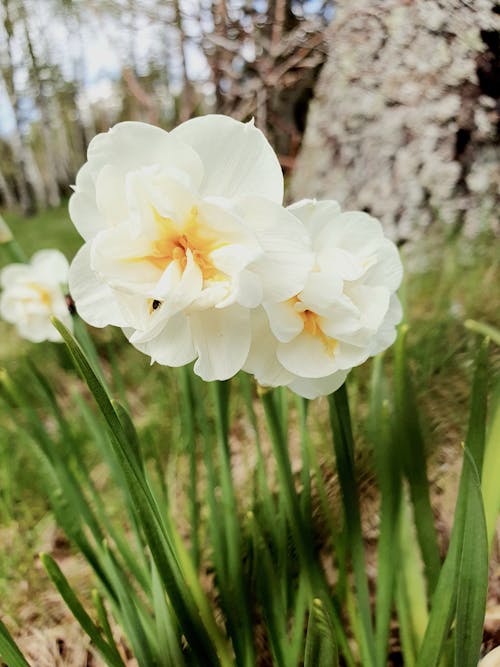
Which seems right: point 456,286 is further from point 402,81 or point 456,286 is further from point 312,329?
point 312,329

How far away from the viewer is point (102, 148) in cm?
36

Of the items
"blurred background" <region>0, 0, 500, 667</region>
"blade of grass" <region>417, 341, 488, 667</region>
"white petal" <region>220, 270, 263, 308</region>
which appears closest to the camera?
"white petal" <region>220, 270, 263, 308</region>

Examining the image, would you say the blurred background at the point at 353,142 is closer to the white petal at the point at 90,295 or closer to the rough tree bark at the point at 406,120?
the rough tree bark at the point at 406,120

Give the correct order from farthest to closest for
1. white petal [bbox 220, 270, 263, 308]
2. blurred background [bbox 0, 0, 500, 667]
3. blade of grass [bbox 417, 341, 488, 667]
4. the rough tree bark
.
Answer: the rough tree bark → blurred background [bbox 0, 0, 500, 667] → blade of grass [bbox 417, 341, 488, 667] → white petal [bbox 220, 270, 263, 308]

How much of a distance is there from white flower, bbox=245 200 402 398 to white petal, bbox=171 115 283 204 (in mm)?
38

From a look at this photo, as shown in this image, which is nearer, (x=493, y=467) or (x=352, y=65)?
(x=493, y=467)

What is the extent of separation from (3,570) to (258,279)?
73cm

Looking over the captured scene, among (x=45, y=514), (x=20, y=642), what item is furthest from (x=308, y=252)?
(x=45, y=514)

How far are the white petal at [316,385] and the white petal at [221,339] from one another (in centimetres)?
6

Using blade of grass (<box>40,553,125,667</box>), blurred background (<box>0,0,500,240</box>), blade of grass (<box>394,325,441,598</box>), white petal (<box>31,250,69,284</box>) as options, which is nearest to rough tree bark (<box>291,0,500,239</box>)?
blurred background (<box>0,0,500,240</box>)

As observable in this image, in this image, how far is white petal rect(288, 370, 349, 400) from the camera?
16.0 inches

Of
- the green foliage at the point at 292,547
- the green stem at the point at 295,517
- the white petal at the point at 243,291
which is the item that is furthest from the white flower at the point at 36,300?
the white petal at the point at 243,291

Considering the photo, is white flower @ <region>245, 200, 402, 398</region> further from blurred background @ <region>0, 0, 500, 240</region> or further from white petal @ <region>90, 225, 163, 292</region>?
blurred background @ <region>0, 0, 500, 240</region>

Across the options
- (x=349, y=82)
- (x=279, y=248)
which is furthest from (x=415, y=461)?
(x=349, y=82)
